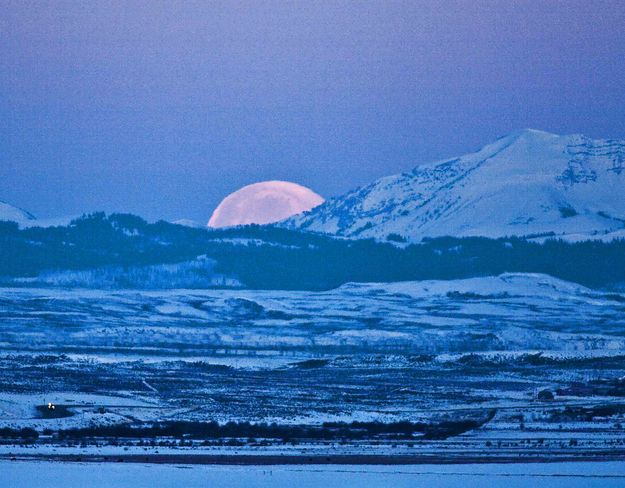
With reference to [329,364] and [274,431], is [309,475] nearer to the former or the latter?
[274,431]

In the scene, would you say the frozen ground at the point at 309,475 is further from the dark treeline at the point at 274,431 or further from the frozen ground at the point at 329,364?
the dark treeline at the point at 274,431

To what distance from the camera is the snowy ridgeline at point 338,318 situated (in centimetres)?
11275

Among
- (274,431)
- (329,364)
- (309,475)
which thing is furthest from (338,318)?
(309,475)

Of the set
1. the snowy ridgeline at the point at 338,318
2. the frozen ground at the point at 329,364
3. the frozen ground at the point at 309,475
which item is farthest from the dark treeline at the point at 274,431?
the snowy ridgeline at the point at 338,318

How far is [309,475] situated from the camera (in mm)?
44844

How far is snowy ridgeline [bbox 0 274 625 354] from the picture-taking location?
370 feet

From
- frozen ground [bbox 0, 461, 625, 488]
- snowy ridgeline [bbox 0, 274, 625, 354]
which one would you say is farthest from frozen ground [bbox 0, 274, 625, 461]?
frozen ground [bbox 0, 461, 625, 488]

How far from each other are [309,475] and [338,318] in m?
93.9

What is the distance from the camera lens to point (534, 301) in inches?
6211

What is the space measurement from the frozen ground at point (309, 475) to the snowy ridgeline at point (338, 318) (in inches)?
2306

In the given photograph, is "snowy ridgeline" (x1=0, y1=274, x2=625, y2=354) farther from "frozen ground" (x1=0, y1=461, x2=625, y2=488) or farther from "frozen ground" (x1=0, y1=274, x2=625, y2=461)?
"frozen ground" (x1=0, y1=461, x2=625, y2=488)

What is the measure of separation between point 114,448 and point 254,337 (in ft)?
223

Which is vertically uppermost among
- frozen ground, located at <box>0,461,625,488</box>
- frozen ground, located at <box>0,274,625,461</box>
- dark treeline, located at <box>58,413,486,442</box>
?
frozen ground, located at <box>0,274,625,461</box>

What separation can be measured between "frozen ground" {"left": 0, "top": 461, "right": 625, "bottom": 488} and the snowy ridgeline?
58.6 metres
